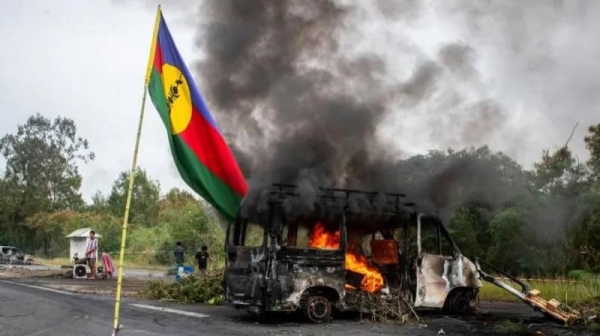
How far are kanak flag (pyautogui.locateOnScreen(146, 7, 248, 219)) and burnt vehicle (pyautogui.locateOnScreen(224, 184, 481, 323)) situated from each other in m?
2.80

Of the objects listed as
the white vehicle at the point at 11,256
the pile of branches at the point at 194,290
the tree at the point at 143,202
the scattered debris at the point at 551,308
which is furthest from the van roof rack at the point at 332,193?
the tree at the point at 143,202

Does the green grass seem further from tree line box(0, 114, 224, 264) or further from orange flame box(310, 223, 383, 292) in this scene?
tree line box(0, 114, 224, 264)

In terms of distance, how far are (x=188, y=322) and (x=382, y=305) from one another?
328cm

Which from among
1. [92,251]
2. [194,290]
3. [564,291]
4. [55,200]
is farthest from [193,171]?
[55,200]

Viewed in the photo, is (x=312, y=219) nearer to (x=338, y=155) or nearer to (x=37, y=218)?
(x=338, y=155)

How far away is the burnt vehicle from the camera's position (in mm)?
10461

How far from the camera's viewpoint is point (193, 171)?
734 centimetres

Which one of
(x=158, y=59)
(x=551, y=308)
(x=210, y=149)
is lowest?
(x=551, y=308)

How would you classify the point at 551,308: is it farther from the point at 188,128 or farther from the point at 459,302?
the point at 188,128

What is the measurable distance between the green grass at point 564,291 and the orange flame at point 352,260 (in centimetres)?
388

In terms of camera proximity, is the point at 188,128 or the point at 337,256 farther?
the point at 337,256

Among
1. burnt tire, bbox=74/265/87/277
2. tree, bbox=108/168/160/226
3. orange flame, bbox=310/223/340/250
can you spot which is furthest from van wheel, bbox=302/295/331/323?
tree, bbox=108/168/160/226

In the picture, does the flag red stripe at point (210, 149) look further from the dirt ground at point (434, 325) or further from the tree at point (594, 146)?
the tree at point (594, 146)

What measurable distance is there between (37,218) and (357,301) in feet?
177
